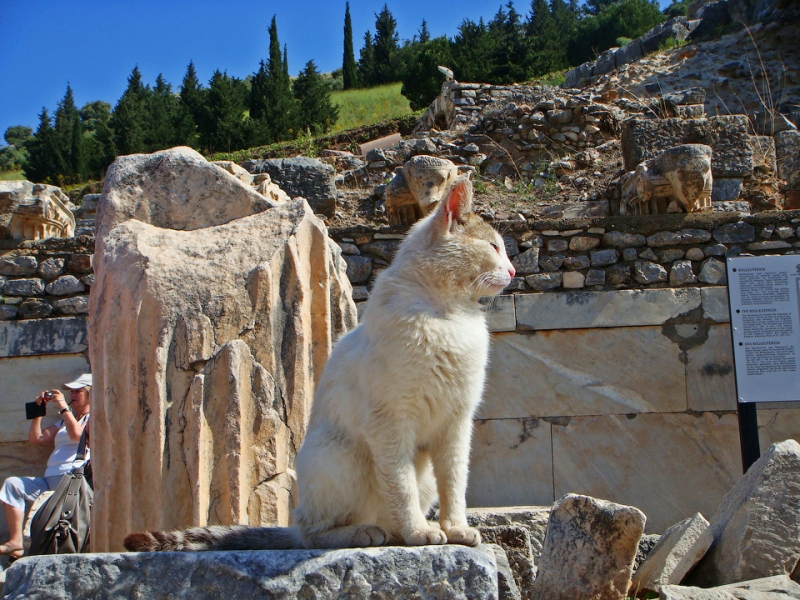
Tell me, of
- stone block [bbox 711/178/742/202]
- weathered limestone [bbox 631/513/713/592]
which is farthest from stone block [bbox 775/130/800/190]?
weathered limestone [bbox 631/513/713/592]

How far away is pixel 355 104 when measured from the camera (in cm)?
2850

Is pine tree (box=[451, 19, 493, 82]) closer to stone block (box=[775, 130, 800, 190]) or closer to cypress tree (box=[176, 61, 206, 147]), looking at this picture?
cypress tree (box=[176, 61, 206, 147])

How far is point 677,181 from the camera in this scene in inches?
283

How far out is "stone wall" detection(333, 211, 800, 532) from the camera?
6500mm

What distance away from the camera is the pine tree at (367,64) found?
3553 centimetres

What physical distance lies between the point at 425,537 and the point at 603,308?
498 centimetres

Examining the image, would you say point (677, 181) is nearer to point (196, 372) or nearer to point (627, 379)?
point (627, 379)

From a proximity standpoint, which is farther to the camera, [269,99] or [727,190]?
[269,99]

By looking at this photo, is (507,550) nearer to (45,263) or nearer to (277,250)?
(277,250)

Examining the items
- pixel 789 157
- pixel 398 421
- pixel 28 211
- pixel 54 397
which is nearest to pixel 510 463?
pixel 54 397

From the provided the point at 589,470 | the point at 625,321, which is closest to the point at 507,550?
the point at 589,470

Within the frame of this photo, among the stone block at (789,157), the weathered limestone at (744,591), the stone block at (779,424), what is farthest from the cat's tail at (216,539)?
the stone block at (789,157)

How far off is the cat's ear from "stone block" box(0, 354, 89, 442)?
17.1 ft

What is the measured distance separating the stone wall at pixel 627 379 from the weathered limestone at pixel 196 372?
13.4 feet
